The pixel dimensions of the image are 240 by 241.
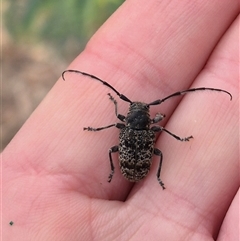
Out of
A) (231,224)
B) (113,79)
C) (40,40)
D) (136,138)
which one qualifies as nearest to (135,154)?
(136,138)

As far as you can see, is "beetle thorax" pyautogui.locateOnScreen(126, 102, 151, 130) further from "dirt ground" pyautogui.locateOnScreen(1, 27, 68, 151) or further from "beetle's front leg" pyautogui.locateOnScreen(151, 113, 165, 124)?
"dirt ground" pyautogui.locateOnScreen(1, 27, 68, 151)

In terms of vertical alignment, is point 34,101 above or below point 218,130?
below

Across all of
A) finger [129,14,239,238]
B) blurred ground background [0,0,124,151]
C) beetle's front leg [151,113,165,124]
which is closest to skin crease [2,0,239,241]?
finger [129,14,239,238]

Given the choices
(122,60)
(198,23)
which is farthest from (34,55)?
(198,23)

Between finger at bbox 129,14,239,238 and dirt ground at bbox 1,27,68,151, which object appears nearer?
finger at bbox 129,14,239,238

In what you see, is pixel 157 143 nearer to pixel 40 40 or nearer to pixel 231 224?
pixel 231 224

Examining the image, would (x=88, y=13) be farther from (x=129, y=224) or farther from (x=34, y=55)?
(x=129, y=224)

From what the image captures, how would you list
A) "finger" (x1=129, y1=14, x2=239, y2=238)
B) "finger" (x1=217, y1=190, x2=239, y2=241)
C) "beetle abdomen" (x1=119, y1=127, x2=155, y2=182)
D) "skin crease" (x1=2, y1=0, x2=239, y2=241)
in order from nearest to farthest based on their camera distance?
"finger" (x1=217, y1=190, x2=239, y2=241) < "skin crease" (x1=2, y1=0, x2=239, y2=241) < "finger" (x1=129, y1=14, x2=239, y2=238) < "beetle abdomen" (x1=119, y1=127, x2=155, y2=182)
